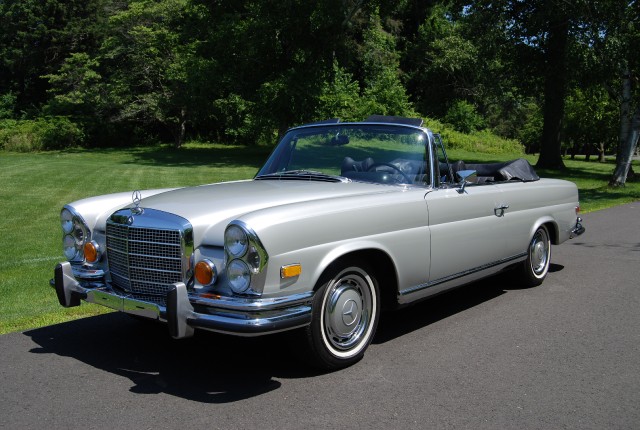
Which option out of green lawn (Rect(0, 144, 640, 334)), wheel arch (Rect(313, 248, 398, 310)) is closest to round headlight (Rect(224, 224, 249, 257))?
wheel arch (Rect(313, 248, 398, 310))

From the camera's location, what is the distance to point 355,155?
5.41 meters

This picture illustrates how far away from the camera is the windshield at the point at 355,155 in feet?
17.2

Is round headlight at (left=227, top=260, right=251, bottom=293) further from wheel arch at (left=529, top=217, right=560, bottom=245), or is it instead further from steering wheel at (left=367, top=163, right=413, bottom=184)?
wheel arch at (left=529, top=217, right=560, bottom=245)

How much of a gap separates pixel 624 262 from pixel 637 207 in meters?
8.14

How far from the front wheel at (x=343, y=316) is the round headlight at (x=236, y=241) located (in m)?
0.61

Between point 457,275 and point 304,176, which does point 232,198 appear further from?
point 457,275

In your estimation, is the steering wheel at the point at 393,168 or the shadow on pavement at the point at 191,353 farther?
the steering wheel at the point at 393,168

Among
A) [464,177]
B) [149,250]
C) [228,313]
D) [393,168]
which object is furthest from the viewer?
[464,177]

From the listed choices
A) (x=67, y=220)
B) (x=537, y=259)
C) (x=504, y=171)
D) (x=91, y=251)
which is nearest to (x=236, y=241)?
(x=91, y=251)

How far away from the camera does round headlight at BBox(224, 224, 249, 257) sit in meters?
3.78

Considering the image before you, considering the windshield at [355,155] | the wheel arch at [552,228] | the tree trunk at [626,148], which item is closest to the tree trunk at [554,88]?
the tree trunk at [626,148]

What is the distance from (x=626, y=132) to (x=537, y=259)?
15786 millimetres

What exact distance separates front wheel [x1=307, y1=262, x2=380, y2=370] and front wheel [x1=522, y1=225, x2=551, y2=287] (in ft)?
8.71

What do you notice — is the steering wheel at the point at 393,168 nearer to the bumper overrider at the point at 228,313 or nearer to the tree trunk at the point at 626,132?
the bumper overrider at the point at 228,313
